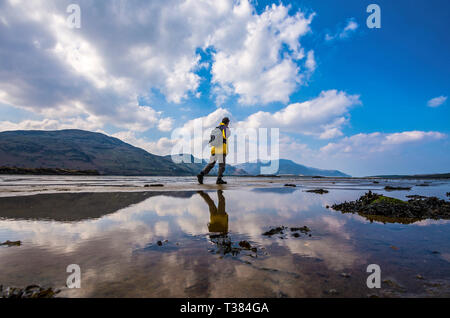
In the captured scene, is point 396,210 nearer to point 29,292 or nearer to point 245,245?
point 245,245

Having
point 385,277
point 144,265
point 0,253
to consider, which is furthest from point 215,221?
point 0,253

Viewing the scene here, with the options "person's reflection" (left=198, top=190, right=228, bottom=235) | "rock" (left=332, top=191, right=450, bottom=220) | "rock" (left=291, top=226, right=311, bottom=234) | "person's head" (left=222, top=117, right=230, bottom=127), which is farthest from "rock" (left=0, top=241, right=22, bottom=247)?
"person's head" (left=222, top=117, right=230, bottom=127)

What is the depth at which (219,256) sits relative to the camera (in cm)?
267

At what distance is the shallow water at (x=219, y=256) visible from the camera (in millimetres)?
1911

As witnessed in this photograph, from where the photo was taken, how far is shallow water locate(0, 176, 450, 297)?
1911 millimetres

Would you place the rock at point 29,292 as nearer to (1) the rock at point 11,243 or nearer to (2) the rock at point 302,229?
(1) the rock at point 11,243

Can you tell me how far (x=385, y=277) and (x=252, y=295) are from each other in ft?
5.15

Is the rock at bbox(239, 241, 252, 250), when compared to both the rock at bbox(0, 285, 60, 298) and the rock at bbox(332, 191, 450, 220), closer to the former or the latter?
the rock at bbox(0, 285, 60, 298)

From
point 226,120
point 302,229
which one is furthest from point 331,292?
point 226,120

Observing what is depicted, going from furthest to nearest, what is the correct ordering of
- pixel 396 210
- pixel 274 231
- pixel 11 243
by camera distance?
pixel 396 210 → pixel 274 231 → pixel 11 243

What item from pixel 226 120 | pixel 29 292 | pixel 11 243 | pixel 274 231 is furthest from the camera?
pixel 226 120

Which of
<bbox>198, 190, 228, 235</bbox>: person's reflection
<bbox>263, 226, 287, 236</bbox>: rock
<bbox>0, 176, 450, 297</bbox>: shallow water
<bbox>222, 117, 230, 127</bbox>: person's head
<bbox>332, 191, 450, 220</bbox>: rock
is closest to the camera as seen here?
<bbox>0, 176, 450, 297</bbox>: shallow water

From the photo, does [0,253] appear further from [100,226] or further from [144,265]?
[144,265]

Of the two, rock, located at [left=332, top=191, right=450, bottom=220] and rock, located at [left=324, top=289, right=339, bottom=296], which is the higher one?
rock, located at [left=324, top=289, right=339, bottom=296]
